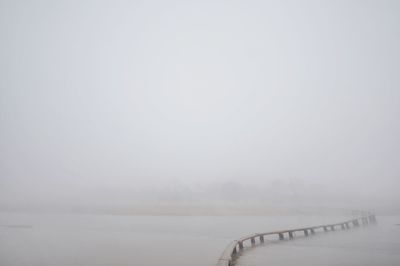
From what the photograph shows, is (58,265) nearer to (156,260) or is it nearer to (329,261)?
(156,260)

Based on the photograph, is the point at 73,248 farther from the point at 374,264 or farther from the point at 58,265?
the point at 374,264

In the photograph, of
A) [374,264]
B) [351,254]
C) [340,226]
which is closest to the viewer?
[374,264]

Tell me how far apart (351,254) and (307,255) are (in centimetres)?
369

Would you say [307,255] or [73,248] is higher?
[73,248]

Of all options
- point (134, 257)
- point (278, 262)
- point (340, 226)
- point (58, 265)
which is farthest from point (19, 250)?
point (340, 226)

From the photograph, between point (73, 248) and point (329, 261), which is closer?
point (329, 261)

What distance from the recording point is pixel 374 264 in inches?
770

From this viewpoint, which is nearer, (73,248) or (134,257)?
(134,257)

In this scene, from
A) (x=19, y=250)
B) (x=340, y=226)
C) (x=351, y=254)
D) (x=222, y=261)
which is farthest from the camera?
(x=340, y=226)

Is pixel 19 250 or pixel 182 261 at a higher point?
pixel 19 250

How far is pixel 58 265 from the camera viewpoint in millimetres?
20156

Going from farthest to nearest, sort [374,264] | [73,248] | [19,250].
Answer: [73,248], [19,250], [374,264]

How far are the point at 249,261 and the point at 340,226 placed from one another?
42644 millimetres

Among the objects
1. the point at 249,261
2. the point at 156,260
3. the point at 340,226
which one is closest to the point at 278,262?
the point at 249,261
